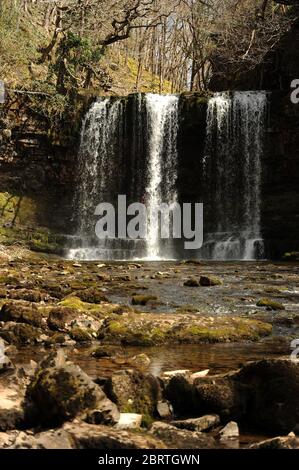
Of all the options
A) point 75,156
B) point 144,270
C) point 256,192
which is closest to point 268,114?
point 256,192

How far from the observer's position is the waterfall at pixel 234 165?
3297 cm

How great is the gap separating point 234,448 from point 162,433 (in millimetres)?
650

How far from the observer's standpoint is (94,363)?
311 inches

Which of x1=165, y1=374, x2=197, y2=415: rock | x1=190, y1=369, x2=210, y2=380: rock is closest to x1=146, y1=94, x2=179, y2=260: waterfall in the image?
x1=190, y1=369, x2=210, y2=380: rock

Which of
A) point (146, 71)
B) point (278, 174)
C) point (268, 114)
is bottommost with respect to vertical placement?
point (278, 174)

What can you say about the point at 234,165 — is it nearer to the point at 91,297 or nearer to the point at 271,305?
the point at 271,305

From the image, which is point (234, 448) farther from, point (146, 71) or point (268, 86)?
point (146, 71)

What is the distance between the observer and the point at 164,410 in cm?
570

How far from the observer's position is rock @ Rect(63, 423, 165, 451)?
451 centimetres

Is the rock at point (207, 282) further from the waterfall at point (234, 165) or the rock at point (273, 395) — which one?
the waterfall at point (234, 165)

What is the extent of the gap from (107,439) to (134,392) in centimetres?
120

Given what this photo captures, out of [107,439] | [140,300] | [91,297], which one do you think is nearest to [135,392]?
[107,439]

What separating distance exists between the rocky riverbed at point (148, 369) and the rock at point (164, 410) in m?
0.02

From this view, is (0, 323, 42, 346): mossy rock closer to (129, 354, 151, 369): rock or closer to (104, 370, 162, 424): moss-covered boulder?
(129, 354, 151, 369): rock
